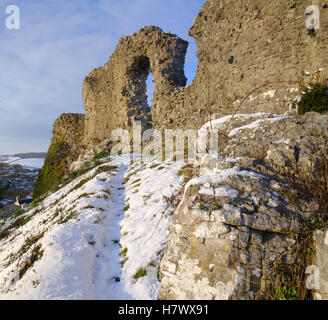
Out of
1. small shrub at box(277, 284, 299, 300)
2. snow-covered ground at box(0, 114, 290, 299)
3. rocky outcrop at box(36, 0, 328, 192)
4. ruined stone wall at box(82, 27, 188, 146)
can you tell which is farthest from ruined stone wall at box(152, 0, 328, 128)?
small shrub at box(277, 284, 299, 300)

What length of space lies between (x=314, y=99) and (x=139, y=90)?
9918 millimetres

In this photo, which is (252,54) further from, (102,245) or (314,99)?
(102,245)

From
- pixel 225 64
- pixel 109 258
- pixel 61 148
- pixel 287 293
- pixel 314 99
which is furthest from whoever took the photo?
pixel 61 148

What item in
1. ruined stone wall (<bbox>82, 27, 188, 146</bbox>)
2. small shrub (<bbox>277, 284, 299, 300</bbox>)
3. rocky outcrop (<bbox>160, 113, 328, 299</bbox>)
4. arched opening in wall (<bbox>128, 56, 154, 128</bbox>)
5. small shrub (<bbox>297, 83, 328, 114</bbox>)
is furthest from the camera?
arched opening in wall (<bbox>128, 56, 154, 128</bbox>)

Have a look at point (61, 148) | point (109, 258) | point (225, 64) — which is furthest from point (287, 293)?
point (61, 148)

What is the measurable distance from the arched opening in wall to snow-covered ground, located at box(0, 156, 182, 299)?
277 inches

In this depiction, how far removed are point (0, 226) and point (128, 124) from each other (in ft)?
25.5

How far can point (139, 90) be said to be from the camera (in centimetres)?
1395

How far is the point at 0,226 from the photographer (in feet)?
30.1

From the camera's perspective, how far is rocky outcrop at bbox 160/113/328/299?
280cm

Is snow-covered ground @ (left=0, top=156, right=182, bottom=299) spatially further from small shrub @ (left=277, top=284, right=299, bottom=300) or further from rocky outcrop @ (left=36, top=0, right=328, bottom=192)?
rocky outcrop @ (left=36, top=0, right=328, bottom=192)

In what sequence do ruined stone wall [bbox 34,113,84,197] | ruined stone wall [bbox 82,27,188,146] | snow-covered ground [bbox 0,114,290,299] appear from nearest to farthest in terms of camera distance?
snow-covered ground [bbox 0,114,290,299], ruined stone wall [bbox 82,27,188,146], ruined stone wall [bbox 34,113,84,197]

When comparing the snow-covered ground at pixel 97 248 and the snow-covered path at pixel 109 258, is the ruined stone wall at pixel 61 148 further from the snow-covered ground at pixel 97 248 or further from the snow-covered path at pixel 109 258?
the snow-covered path at pixel 109 258
